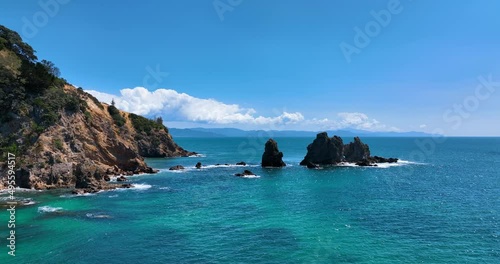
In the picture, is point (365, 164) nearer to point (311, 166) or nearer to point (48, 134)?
point (311, 166)

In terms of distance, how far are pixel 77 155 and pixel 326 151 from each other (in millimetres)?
85434

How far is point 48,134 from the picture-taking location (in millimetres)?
78375

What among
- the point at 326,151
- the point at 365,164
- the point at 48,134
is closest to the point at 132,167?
the point at 48,134

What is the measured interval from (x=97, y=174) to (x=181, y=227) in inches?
1575

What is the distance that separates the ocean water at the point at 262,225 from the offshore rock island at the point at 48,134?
23.8ft

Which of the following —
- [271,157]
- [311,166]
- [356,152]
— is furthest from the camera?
[356,152]

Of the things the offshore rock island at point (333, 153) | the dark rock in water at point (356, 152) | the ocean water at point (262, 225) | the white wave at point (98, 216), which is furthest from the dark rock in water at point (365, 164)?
the white wave at point (98, 216)

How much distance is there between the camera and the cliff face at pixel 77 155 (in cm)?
7206

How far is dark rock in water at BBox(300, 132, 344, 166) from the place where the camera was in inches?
5123

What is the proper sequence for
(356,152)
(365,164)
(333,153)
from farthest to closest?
(356,152), (333,153), (365,164)

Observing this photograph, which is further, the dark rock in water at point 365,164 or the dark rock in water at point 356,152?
the dark rock in water at point 356,152

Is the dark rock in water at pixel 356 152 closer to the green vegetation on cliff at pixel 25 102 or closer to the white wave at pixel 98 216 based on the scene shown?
the green vegetation on cliff at pixel 25 102

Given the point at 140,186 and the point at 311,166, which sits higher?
the point at 311,166

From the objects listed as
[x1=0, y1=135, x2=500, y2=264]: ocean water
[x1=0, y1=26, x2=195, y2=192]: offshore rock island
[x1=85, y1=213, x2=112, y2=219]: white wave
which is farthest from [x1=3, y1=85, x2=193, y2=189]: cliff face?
[x1=85, y1=213, x2=112, y2=219]: white wave
